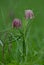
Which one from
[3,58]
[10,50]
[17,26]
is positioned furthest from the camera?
[17,26]

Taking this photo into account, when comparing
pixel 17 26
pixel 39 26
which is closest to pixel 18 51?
pixel 17 26

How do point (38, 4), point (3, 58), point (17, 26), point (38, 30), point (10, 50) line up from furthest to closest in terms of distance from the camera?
point (38, 4) → point (38, 30) → point (17, 26) → point (10, 50) → point (3, 58)

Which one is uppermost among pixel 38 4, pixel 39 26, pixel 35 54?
pixel 35 54

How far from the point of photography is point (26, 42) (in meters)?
3.21

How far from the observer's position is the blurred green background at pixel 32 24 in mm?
3244

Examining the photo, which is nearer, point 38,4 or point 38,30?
point 38,30

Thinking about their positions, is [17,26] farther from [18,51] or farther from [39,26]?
[39,26]

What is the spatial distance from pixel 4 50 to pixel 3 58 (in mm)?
167

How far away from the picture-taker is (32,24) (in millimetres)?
6273

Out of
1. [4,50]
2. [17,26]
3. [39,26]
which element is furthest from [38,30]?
[4,50]

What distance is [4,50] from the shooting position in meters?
3.29

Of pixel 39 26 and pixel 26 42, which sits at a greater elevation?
pixel 26 42

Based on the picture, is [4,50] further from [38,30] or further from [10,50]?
[38,30]

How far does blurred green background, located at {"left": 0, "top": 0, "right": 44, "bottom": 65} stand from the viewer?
3244 mm
